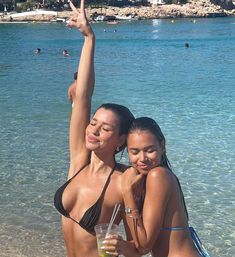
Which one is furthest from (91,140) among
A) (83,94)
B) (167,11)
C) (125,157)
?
(167,11)

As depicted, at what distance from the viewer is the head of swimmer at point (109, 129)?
3322 millimetres

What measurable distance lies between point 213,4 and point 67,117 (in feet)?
493

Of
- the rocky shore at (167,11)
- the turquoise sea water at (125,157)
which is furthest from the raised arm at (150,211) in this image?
the rocky shore at (167,11)

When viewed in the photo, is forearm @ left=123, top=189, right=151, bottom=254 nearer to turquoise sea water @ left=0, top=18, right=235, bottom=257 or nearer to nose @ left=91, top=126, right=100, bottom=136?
nose @ left=91, top=126, right=100, bottom=136

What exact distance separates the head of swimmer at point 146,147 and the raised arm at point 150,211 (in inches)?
2.9

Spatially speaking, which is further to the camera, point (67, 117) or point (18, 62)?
point (18, 62)

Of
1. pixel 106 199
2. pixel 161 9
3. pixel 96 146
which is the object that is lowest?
pixel 161 9

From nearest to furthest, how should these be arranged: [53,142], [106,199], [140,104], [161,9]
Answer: [106,199], [53,142], [140,104], [161,9]

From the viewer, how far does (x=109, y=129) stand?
3322 mm

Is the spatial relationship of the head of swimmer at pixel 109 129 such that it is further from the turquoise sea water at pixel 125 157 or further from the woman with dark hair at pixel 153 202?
the turquoise sea water at pixel 125 157

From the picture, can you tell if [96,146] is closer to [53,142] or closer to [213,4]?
[53,142]

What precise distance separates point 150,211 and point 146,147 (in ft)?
1.11

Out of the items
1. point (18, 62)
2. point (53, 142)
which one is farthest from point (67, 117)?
point (18, 62)

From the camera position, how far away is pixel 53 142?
14.0 metres
